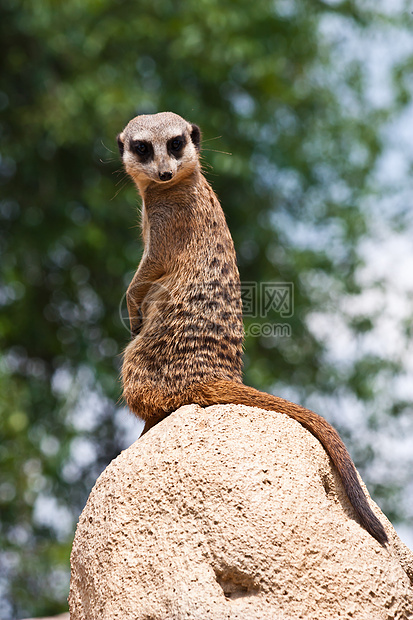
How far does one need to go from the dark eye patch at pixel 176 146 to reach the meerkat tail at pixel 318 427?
99 centimetres

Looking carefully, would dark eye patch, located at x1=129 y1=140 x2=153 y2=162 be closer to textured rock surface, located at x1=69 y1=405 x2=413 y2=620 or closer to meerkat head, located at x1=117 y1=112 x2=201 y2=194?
meerkat head, located at x1=117 y1=112 x2=201 y2=194

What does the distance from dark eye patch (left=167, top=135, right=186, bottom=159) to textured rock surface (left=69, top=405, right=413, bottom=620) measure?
1.17m

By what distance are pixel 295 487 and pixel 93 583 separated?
721 mm

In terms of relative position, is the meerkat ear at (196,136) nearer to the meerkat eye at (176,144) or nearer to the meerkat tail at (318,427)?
the meerkat eye at (176,144)

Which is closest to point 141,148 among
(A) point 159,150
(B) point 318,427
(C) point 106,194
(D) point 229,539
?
(A) point 159,150

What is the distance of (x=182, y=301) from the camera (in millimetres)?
3139

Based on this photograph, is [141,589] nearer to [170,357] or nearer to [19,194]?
[170,357]

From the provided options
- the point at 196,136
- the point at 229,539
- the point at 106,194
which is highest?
the point at 106,194

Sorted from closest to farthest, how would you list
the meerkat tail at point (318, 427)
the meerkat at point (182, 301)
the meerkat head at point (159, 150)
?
the meerkat tail at point (318, 427)
the meerkat at point (182, 301)
the meerkat head at point (159, 150)

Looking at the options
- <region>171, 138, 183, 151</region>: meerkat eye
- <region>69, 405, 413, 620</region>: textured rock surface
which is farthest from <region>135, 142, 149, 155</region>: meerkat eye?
<region>69, 405, 413, 620</region>: textured rock surface

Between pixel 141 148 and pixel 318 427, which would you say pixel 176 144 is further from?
pixel 318 427

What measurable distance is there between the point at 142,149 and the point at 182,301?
69cm

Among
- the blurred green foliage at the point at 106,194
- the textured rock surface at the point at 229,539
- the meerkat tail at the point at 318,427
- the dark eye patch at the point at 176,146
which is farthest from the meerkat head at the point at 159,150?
the blurred green foliage at the point at 106,194

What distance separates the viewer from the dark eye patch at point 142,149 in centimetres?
333
